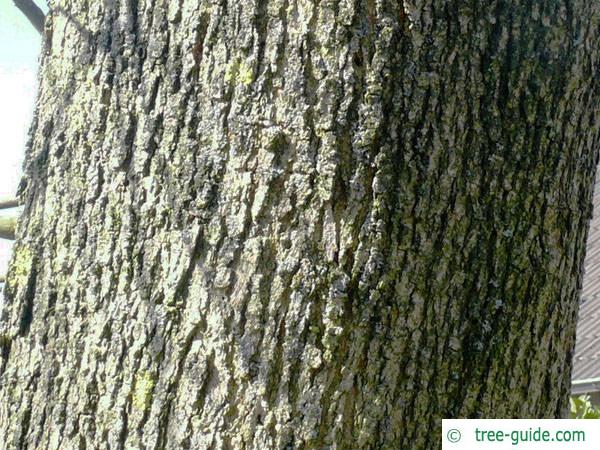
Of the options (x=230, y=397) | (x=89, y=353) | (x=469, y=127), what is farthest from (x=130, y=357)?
(x=469, y=127)

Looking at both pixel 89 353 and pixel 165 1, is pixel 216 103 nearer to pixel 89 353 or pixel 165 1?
pixel 165 1

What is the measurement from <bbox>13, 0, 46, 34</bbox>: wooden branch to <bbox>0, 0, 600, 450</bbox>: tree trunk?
846mm

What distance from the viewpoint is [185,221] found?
1626 millimetres

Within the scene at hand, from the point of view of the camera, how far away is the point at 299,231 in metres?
1.60

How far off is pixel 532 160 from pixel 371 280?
1.29 ft

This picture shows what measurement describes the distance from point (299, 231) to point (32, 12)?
1291 mm

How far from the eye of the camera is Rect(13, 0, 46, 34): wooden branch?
247 centimetres
